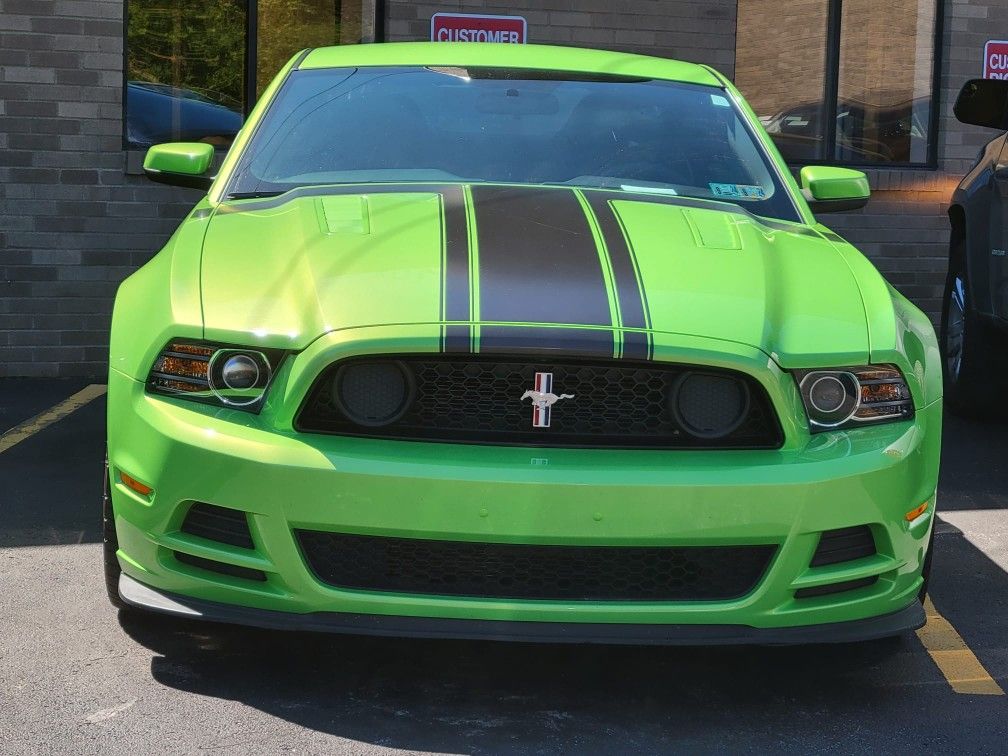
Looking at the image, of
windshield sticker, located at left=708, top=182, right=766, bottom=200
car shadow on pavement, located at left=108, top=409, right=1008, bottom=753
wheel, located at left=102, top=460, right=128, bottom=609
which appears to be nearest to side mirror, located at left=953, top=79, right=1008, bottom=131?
windshield sticker, located at left=708, top=182, right=766, bottom=200

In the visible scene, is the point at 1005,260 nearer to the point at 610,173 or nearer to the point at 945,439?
the point at 945,439

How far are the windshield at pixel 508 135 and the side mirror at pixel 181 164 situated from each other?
0.72 feet

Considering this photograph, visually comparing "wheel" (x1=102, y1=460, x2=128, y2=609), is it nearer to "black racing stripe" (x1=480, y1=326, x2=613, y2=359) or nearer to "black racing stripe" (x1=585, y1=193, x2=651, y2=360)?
"black racing stripe" (x1=480, y1=326, x2=613, y2=359)

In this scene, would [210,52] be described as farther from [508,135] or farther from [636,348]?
[636,348]

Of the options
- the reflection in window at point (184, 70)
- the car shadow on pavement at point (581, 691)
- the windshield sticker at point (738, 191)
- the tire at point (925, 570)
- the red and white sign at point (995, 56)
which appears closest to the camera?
the car shadow on pavement at point (581, 691)

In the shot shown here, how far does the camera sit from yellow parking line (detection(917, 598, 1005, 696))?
141 inches

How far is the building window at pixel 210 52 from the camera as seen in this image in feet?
26.9

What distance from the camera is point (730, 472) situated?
3.04 meters

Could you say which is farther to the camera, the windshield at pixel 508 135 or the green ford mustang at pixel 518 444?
the windshield at pixel 508 135

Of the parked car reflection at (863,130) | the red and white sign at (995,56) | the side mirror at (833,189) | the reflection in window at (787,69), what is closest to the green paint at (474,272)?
the side mirror at (833,189)

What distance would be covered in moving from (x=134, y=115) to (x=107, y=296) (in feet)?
3.40

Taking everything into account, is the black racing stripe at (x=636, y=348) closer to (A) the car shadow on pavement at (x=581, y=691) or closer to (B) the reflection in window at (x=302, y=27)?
(A) the car shadow on pavement at (x=581, y=691)

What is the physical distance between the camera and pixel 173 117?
8.38 meters

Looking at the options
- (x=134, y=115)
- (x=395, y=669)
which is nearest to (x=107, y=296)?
(x=134, y=115)
